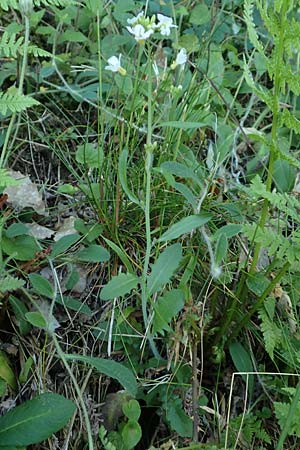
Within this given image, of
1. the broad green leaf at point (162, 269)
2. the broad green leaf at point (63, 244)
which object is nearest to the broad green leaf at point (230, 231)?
the broad green leaf at point (162, 269)

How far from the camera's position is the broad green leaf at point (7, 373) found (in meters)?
1.71

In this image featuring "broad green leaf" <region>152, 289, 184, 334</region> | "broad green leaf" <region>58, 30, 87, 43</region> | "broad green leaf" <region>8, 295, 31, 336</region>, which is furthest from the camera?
"broad green leaf" <region>58, 30, 87, 43</region>

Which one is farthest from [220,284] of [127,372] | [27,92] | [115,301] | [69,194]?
[27,92]

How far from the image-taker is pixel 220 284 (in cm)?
191

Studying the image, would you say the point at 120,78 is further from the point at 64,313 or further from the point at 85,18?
the point at 64,313

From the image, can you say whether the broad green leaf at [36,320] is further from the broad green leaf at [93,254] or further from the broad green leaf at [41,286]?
the broad green leaf at [93,254]

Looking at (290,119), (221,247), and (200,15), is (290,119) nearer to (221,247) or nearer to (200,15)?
(221,247)

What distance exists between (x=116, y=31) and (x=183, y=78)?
18.1 inches

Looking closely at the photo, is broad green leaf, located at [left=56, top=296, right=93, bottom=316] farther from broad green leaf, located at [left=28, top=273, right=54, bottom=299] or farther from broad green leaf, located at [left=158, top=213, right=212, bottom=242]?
broad green leaf, located at [left=158, top=213, right=212, bottom=242]

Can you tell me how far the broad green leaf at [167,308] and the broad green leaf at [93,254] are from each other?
222 mm

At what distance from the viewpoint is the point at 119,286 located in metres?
1.62

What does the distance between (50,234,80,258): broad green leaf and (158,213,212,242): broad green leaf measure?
295 mm

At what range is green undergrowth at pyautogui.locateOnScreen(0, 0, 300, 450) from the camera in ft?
5.33

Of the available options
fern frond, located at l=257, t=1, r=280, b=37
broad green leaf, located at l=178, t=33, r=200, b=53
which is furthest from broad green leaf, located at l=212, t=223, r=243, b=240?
broad green leaf, located at l=178, t=33, r=200, b=53
